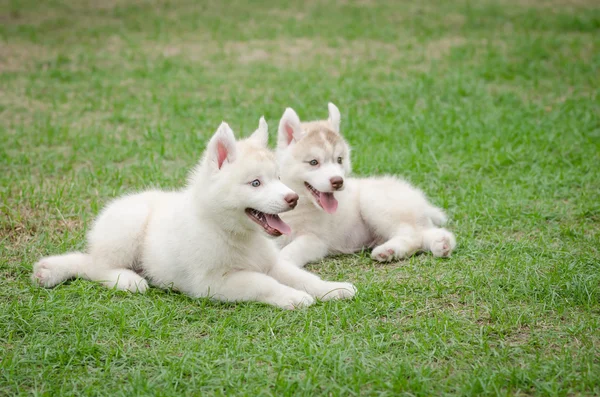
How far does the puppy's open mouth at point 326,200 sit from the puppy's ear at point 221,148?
1.07 metres

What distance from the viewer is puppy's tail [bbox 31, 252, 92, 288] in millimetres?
4352

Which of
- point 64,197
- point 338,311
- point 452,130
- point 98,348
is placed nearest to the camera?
point 98,348

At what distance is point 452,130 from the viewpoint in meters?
7.77

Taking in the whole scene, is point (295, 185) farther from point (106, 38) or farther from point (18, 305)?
point (106, 38)

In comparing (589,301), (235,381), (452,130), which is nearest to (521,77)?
(452,130)

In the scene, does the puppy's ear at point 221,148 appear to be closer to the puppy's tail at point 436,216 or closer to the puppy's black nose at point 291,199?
the puppy's black nose at point 291,199

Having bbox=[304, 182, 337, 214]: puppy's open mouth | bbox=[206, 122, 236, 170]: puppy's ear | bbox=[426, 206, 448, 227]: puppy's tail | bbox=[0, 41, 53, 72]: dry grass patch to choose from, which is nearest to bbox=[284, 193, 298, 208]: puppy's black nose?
bbox=[206, 122, 236, 170]: puppy's ear

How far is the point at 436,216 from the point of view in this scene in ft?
17.5

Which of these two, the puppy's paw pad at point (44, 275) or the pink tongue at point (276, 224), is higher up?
the pink tongue at point (276, 224)

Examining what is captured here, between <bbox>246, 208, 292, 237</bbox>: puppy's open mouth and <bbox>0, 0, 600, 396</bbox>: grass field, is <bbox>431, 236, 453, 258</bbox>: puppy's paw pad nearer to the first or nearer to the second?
<bbox>0, 0, 600, 396</bbox>: grass field

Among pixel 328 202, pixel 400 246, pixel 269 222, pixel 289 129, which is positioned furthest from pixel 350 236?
pixel 269 222

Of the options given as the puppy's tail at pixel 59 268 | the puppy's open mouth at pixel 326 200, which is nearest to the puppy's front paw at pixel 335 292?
the puppy's open mouth at pixel 326 200

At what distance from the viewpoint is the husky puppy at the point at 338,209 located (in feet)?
16.1

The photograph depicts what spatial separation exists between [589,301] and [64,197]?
418 cm
